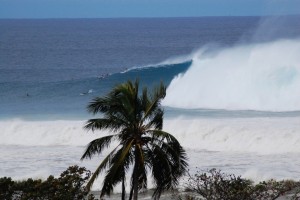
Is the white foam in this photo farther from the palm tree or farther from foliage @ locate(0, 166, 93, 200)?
foliage @ locate(0, 166, 93, 200)

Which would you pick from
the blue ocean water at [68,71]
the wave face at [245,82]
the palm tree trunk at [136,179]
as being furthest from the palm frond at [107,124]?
the wave face at [245,82]

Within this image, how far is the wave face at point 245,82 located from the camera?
39.2 m

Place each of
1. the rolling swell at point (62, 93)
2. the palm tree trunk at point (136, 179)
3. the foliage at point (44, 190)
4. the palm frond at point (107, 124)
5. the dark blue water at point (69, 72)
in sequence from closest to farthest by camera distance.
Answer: the foliage at point (44, 190)
the palm tree trunk at point (136, 179)
the palm frond at point (107, 124)
the rolling swell at point (62, 93)
the dark blue water at point (69, 72)

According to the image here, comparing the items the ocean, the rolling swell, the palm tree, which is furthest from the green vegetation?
the rolling swell

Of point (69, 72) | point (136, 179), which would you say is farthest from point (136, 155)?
point (69, 72)

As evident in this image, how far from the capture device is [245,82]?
43031mm

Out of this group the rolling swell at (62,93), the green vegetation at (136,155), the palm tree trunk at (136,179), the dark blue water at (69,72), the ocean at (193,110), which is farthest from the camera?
the dark blue water at (69,72)

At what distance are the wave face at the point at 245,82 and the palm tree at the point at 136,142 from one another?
78.2ft

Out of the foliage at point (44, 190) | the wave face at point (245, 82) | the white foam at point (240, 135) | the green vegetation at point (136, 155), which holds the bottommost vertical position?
the foliage at point (44, 190)

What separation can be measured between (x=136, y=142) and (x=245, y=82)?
99.1 ft

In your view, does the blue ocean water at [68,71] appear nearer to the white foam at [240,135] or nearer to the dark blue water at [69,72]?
the dark blue water at [69,72]

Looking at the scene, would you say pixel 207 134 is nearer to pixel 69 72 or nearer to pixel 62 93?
pixel 62 93

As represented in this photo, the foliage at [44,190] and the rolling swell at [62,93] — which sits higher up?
the rolling swell at [62,93]

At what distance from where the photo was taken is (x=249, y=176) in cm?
2145
